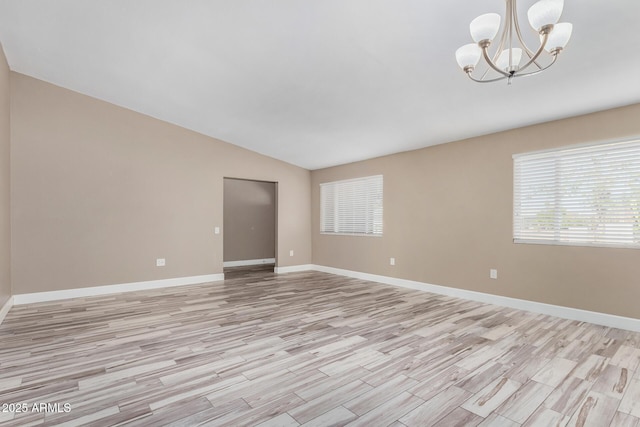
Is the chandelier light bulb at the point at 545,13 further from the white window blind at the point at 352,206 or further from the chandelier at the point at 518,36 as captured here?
the white window blind at the point at 352,206

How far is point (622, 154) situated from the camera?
3502mm

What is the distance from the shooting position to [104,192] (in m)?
5.05

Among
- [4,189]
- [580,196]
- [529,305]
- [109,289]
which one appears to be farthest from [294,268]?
[580,196]

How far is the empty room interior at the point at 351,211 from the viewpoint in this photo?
7.22 feet

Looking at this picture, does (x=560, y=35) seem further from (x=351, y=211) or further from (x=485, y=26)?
(x=351, y=211)

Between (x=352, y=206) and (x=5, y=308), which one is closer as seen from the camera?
(x=5, y=308)

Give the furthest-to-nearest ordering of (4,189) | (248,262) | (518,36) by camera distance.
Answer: (248,262) < (4,189) < (518,36)

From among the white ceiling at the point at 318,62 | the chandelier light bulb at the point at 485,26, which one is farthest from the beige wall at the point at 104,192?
the chandelier light bulb at the point at 485,26

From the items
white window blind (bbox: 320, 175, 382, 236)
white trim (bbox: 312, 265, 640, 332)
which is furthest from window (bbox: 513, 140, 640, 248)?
white window blind (bbox: 320, 175, 382, 236)

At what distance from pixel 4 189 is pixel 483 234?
252 inches

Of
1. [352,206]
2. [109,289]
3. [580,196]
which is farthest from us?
[352,206]

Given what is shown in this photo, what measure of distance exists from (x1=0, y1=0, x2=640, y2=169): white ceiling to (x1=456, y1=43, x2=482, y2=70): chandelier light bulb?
0.34m

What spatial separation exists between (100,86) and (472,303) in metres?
6.13

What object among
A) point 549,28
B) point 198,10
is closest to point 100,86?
point 198,10
